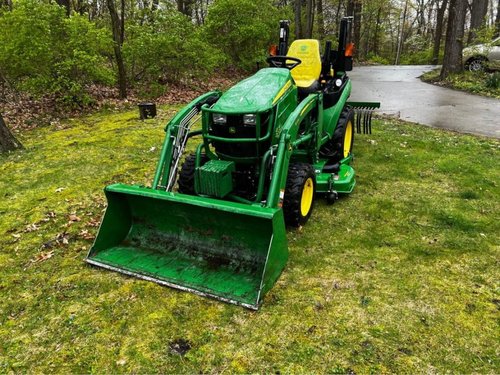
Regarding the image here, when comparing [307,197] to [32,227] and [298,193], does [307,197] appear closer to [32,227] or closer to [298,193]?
[298,193]

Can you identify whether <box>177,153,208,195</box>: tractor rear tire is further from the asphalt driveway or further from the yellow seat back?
the asphalt driveway

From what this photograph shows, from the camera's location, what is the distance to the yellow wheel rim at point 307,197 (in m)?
4.35

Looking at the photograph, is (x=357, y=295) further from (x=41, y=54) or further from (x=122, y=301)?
(x=41, y=54)

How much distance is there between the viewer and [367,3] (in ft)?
89.3

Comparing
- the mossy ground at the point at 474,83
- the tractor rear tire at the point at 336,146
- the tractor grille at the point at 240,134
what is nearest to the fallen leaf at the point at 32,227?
the tractor grille at the point at 240,134

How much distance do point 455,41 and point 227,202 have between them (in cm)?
1380

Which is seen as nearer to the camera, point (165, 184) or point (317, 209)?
point (165, 184)

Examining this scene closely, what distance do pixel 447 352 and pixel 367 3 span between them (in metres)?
28.4

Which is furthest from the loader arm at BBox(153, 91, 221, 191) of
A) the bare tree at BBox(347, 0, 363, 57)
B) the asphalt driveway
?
the bare tree at BBox(347, 0, 363, 57)

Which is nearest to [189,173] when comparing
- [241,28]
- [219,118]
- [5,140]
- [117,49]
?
[219,118]

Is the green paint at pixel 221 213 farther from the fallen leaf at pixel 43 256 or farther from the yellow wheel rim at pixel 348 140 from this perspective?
the yellow wheel rim at pixel 348 140

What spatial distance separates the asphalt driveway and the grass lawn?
363cm

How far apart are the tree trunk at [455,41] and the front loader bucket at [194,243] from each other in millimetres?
13208

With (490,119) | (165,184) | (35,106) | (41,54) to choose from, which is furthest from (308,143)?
(35,106)
